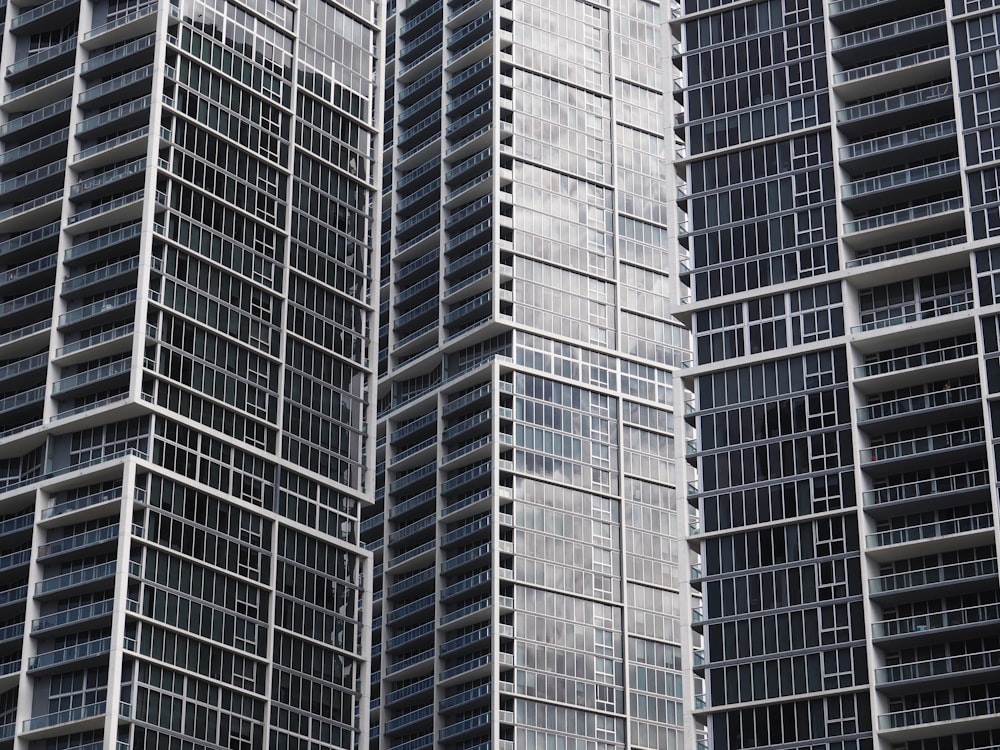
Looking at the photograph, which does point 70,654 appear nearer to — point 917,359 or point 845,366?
point 845,366

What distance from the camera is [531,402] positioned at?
17862 cm

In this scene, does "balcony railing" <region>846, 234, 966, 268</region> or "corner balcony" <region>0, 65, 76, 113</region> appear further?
"corner balcony" <region>0, 65, 76, 113</region>

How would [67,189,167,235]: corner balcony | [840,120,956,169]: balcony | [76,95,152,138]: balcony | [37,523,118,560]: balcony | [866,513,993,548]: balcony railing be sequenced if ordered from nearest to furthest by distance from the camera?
[866,513,993,548]: balcony railing, [37,523,118,560]: balcony, [840,120,956,169]: balcony, [67,189,167,235]: corner balcony, [76,95,152,138]: balcony

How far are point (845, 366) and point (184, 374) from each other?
4580cm

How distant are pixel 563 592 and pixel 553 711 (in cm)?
1066

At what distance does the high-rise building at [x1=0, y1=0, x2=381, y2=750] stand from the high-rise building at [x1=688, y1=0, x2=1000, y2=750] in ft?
97.1

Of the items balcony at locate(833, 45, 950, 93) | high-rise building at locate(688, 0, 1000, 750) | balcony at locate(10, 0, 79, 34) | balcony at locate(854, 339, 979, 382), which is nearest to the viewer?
high-rise building at locate(688, 0, 1000, 750)

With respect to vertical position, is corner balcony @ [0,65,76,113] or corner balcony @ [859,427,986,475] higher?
corner balcony @ [0,65,76,113]

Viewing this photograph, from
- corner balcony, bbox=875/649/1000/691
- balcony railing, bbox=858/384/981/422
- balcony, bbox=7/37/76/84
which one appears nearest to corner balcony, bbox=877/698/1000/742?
corner balcony, bbox=875/649/1000/691

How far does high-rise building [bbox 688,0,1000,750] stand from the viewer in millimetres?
126062

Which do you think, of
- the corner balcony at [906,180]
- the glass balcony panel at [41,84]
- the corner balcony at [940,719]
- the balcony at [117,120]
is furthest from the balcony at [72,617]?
the corner balcony at [906,180]

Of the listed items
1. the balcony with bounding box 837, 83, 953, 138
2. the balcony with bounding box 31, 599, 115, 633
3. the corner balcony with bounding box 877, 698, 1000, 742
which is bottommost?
the corner balcony with bounding box 877, 698, 1000, 742

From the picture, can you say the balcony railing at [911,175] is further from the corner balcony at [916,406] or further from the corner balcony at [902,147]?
the corner balcony at [916,406]

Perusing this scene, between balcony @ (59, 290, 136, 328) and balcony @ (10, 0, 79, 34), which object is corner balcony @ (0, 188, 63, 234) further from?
balcony @ (10, 0, 79, 34)
